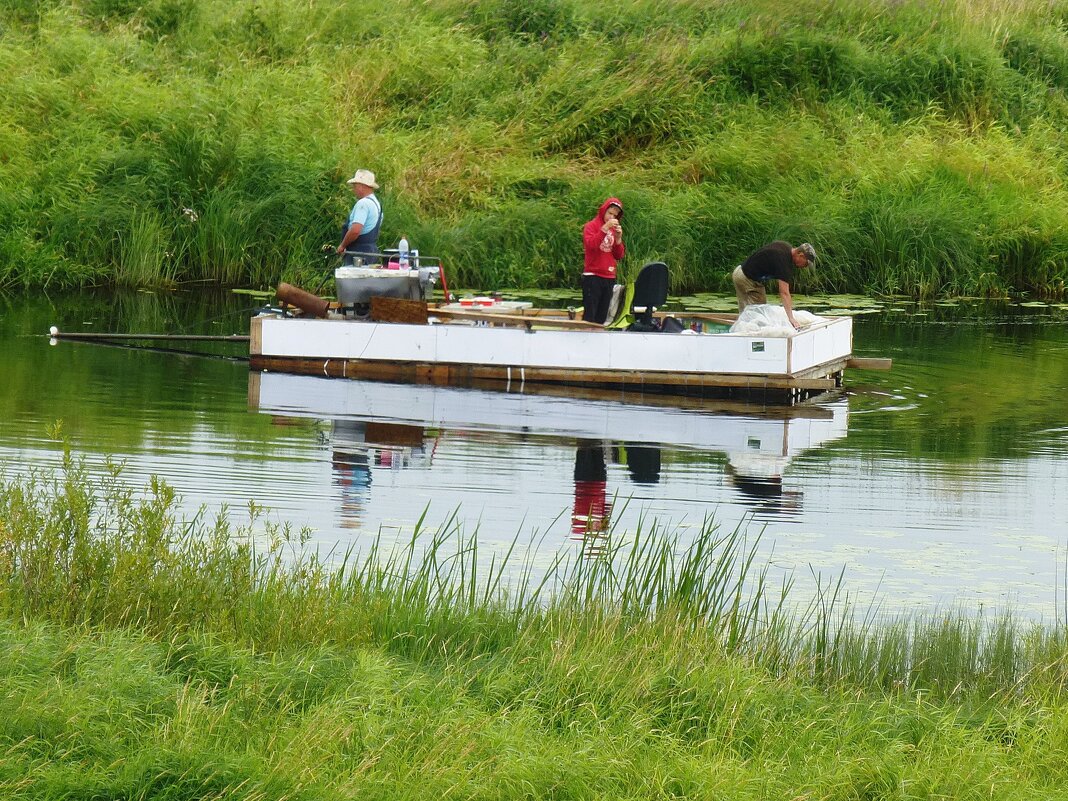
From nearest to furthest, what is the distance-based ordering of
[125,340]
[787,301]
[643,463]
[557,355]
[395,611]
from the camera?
1. [395,611]
2. [643,463]
3. [787,301]
4. [557,355]
5. [125,340]

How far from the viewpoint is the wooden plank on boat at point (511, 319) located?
16609mm

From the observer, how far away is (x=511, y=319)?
54.9ft

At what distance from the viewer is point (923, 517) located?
450 inches

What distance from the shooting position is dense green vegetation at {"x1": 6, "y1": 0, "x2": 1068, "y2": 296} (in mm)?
23906

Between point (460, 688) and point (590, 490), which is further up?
point (590, 490)

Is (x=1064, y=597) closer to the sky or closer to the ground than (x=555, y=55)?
closer to the ground

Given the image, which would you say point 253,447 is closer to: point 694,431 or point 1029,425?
point 694,431

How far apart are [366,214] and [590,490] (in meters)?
5.50

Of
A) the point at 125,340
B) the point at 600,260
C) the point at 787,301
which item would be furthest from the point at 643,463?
the point at 125,340

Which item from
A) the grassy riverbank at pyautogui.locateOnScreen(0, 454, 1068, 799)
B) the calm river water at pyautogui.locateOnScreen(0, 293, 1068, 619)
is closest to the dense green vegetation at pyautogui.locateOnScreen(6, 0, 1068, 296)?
the calm river water at pyautogui.locateOnScreen(0, 293, 1068, 619)

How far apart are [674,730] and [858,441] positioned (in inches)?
310

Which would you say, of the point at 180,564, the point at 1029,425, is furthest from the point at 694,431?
the point at 180,564

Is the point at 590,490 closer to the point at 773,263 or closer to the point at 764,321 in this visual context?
the point at 764,321

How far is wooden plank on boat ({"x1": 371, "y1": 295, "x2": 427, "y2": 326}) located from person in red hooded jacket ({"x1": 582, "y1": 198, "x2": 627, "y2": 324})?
1.56 metres
